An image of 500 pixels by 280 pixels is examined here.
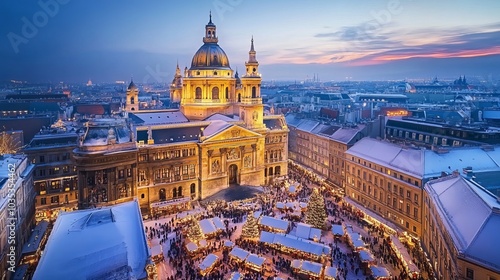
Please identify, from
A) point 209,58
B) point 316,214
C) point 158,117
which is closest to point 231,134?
point 158,117

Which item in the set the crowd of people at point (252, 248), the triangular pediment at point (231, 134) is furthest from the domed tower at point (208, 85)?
the crowd of people at point (252, 248)

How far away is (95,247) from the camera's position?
1150 inches

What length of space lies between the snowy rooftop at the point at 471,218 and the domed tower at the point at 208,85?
4989cm

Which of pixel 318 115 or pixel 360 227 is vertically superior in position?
pixel 318 115

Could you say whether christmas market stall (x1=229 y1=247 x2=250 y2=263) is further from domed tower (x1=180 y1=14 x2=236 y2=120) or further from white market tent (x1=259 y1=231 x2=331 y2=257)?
domed tower (x1=180 y1=14 x2=236 y2=120)

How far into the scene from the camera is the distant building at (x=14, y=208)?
34.9 metres

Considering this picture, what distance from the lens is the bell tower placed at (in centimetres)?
7175

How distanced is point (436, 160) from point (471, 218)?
1924 centimetres

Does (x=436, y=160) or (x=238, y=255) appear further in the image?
(x=436, y=160)

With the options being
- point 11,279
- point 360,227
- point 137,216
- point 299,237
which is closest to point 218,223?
point 299,237

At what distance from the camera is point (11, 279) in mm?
35969

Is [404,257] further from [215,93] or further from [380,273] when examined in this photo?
[215,93]

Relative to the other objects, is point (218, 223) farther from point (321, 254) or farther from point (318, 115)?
point (318, 115)

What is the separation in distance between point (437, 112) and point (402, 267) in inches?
3068
